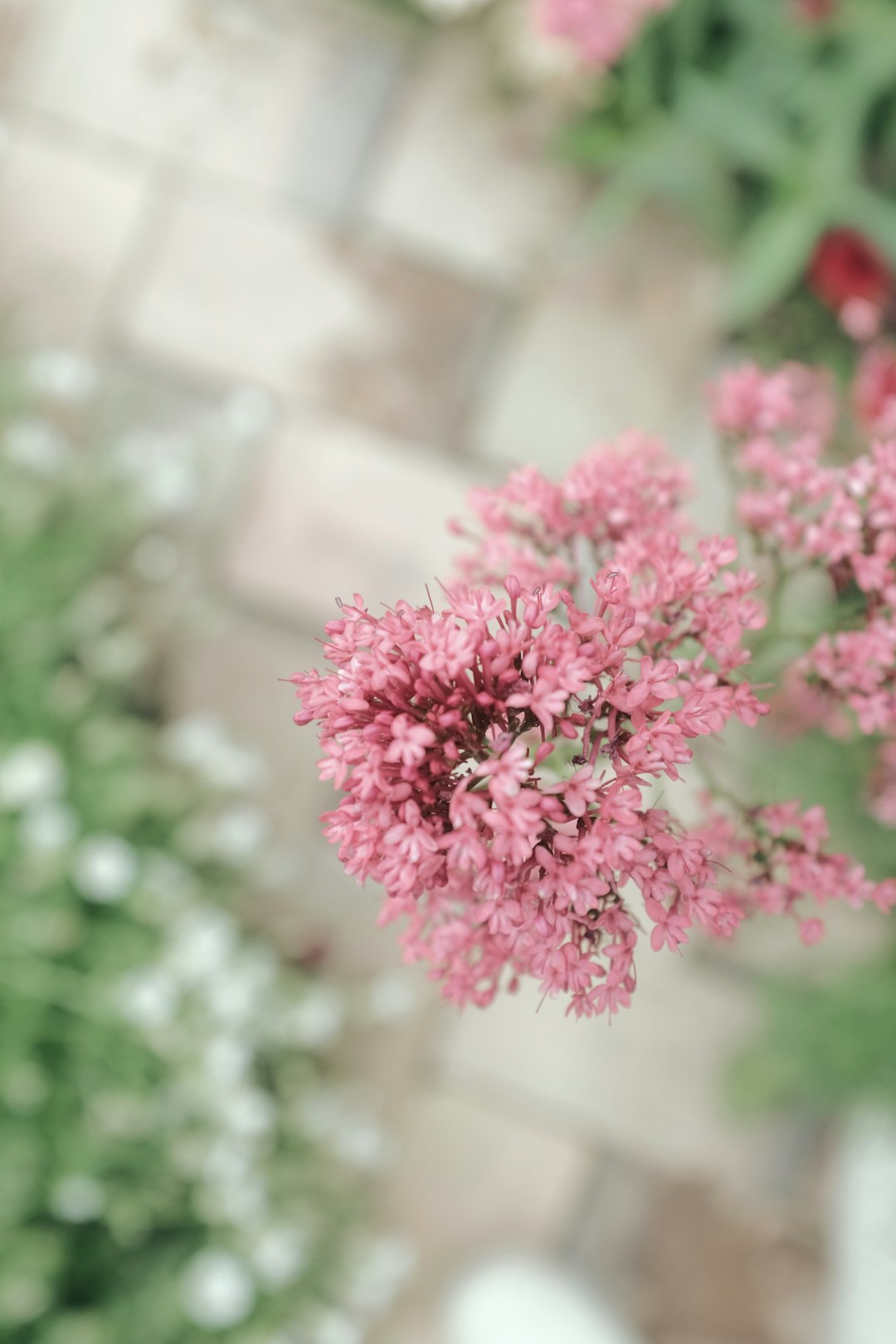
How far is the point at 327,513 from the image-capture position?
1817 mm

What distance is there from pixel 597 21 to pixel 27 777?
3.96ft

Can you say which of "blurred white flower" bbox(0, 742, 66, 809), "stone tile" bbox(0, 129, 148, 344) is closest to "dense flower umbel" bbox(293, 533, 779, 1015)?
"blurred white flower" bbox(0, 742, 66, 809)

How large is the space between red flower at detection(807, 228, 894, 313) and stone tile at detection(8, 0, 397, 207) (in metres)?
0.79

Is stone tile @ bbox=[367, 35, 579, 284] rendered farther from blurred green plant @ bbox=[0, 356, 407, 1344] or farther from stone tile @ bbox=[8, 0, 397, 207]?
blurred green plant @ bbox=[0, 356, 407, 1344]

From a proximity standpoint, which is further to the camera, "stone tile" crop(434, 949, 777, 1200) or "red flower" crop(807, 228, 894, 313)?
"stone tile" crop(434, 949, 777, 1200)

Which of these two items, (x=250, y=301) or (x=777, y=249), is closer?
(x=777, y=249)

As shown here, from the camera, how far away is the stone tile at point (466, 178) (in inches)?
71.4

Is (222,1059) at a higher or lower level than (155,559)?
lower

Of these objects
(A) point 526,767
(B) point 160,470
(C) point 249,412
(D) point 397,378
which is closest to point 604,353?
(D) point 397,378

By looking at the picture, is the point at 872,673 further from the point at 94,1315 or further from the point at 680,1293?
the point at 680,1293

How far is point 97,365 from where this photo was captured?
1.83m

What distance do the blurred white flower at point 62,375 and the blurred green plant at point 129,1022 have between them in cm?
3

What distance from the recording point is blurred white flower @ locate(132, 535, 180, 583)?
5.74 feet

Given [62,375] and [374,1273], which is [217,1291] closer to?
[374,1273]
